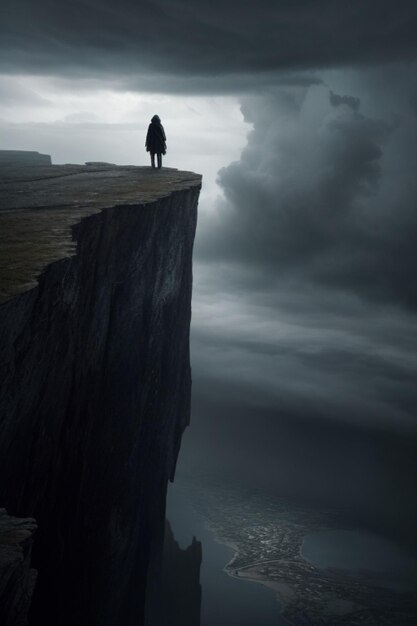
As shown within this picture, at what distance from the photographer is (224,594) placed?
10981 cm

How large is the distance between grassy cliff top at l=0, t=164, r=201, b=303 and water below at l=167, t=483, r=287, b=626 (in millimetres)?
81125

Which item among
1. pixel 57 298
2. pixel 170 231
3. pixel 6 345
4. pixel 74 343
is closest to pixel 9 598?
pixel 6 345

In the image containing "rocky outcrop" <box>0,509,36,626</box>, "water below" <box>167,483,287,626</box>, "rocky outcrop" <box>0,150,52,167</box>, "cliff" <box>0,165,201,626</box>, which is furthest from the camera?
"water below" <box>167,483,287,626</box>

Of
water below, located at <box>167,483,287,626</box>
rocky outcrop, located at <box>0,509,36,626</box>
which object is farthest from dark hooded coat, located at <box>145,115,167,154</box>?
water below, located at <box>167,483,287,626</box>

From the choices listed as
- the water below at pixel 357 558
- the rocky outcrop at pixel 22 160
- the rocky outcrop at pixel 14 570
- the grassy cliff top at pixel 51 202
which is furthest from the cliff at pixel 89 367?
the water below at pixel 357 558

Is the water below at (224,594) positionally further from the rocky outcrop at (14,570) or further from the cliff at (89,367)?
the rocky outcrop at (14,570)

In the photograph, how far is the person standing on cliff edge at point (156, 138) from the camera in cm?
3684

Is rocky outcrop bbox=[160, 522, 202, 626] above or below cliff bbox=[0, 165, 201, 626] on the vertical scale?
below

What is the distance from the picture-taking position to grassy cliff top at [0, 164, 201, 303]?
1428 centimetres

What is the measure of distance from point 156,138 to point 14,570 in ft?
113

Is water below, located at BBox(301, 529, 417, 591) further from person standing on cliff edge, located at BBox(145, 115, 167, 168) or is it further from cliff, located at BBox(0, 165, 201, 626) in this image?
person standing on cliff edge, located at BBox(145, 115, 167, 168)

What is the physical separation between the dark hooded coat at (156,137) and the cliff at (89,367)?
10.6 feet

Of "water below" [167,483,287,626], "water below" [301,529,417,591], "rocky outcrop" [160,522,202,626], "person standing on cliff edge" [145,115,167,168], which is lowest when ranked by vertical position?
"water below" [301,529,417,591]

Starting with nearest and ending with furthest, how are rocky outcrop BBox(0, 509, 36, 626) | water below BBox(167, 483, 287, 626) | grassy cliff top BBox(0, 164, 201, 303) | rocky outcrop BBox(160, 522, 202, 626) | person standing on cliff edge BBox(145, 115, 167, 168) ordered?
rocky outcrop BBox(0, 509, 36, 626) → grassy cliff top BBox(0, 164, 201, 303) → person standing on cliff edge BBox(145, 115, 167, 168) → rocky outcrop BBox(160, 522, 202, 626) → water below BBox(167, 483, 287, 626)
